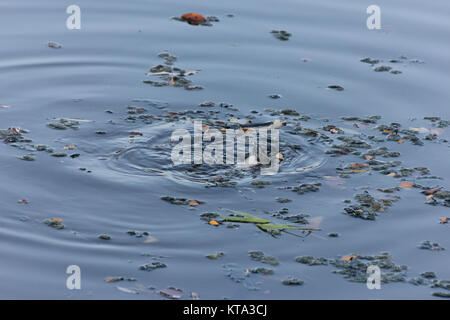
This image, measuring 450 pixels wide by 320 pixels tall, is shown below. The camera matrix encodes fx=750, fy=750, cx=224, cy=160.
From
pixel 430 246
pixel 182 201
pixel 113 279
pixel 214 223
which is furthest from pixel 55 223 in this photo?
pixel 430 246

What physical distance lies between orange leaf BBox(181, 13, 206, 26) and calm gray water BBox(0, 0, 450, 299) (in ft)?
0.49

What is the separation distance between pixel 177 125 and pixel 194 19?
3.05 m

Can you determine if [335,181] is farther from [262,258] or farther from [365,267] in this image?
[262,258]

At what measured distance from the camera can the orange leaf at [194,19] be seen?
10.4 m

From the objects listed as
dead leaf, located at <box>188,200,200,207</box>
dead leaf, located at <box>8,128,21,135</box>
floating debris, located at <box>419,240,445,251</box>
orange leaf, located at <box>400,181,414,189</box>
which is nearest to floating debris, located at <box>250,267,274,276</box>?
dead leaf, located at <box>188,200,200,207</box>

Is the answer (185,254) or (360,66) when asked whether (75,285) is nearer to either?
(185,254)

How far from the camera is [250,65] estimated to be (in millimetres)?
9320

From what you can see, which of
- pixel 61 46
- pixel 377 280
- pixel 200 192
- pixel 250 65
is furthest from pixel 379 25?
pixel 377 280

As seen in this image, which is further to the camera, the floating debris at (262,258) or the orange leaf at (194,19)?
the orange leaf at (194,19)

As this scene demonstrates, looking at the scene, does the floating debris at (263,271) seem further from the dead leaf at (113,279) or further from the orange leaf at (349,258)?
the dead leaf at (113,279)

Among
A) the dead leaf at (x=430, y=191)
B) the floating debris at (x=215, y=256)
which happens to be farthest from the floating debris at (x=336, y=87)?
the floating debris at (x=215, y=256)

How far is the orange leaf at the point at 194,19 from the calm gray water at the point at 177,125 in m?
0.15

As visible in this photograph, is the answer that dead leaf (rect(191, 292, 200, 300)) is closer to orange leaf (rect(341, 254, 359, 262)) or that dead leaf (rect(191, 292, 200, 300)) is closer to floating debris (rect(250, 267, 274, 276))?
floating debris (rect(250, 267, 274, 276))

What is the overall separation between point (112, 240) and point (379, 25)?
248 inches
